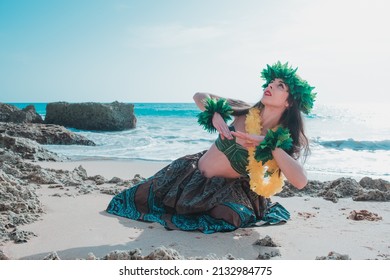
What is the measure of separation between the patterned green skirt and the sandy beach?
10 centimetres

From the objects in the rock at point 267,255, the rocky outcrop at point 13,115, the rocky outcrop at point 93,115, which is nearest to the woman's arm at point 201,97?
the rock at point 267,255

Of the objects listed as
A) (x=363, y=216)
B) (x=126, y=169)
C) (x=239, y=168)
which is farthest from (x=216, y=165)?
(x=126, y=169)

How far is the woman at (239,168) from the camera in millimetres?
3510

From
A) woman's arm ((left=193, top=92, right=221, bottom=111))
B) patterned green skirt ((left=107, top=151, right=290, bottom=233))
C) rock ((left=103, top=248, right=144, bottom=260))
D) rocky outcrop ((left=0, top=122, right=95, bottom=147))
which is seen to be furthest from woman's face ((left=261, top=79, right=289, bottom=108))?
rocky outcrop ((left=0, top=122, right=95, bottom=147))

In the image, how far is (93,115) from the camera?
2092 cm

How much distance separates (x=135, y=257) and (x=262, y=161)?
1.26 meters

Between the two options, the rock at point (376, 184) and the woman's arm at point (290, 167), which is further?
the rock at point (376, 184)

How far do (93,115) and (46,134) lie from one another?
8.74m

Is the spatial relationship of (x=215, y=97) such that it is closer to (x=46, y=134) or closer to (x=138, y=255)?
(x=138, y=255)

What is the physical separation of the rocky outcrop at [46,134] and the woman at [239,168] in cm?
862

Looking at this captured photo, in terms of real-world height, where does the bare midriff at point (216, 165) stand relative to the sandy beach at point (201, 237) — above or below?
above

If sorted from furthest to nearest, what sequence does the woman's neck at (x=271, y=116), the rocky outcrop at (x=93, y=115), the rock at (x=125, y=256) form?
the rocky outcrop at (x=93, y=115) < the woman's neck at (x=271, y=116) < the rock at (x=125, y=256)

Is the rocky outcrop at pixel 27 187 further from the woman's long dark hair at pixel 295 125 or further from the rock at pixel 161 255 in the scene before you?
the woman's long dark hair at pixel 295 125
